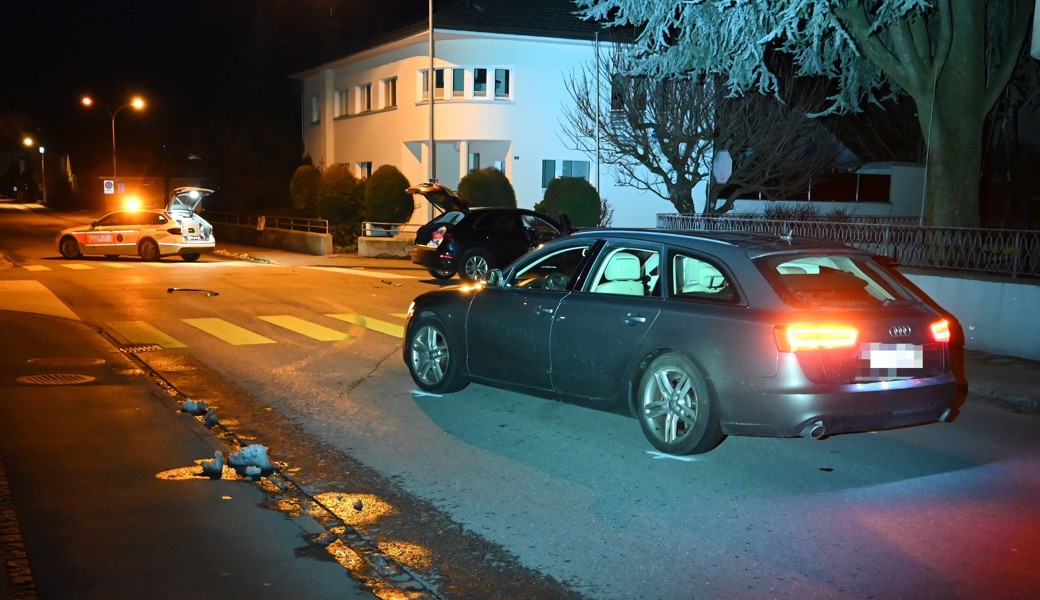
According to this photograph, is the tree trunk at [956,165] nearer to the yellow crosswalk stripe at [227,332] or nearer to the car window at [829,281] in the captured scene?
the car window at [829,281]

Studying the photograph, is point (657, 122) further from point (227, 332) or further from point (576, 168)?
point (227, 332)

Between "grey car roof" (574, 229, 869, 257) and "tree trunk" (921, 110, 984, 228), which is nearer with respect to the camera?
"grey car roof" (574, 229, 869, 257)

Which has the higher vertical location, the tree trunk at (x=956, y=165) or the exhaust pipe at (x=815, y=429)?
the tree trunk at (x=956, y=165)

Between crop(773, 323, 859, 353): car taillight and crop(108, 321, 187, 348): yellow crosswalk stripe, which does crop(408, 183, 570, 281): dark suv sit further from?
crop(773, 323, 859, 353): car taillight

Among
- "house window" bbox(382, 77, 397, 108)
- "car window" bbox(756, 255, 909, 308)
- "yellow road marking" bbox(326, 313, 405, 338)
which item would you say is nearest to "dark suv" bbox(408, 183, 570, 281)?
"yellow road marking" bbox(326, 313, 405, 338)

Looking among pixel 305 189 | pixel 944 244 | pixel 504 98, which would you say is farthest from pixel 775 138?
pixel 305 189

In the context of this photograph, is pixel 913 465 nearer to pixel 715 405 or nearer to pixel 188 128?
pixel 715 405

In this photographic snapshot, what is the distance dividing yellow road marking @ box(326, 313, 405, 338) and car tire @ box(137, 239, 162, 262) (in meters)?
12.5

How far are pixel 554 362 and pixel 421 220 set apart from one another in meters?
26.9

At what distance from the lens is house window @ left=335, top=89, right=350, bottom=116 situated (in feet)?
132

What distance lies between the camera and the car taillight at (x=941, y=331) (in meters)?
6.73

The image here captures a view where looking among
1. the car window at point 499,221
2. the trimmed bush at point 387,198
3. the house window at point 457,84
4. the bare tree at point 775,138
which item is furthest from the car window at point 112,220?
the bare tree at point 775,138

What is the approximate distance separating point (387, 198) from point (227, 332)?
18.0 m

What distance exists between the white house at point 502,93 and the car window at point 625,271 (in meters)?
25.0
